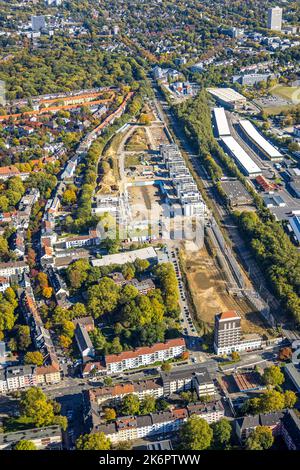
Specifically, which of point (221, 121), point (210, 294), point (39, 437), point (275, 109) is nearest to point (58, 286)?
point (210, 294)

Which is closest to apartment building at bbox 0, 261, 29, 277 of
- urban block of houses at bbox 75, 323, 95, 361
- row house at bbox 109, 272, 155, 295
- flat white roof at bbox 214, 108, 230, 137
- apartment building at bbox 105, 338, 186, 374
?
row house at bbox 109, 272, 155, 295

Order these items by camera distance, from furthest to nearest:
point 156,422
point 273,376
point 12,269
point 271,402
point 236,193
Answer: point 236,193
point 12,269
point 273,376
point 271,402
point 156,422

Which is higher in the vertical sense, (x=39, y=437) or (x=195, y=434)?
(x=195, y=434)

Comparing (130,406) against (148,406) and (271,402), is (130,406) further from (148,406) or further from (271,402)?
(271,402)

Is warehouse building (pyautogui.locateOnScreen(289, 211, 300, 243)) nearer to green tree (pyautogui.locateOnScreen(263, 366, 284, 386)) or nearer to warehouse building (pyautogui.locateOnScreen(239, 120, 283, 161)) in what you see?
warehouse building (pyautogui.locateOnScreen(239, 120, 283, 161))

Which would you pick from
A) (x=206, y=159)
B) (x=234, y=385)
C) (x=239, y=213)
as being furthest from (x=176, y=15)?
(x=234, y=385)

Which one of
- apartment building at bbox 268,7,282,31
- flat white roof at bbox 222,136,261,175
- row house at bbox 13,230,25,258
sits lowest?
row house at bbox 13,230,25,258

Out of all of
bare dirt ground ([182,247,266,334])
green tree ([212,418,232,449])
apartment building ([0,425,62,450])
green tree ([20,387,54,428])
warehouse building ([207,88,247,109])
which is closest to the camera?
apartment building ([0,425,62,450])
